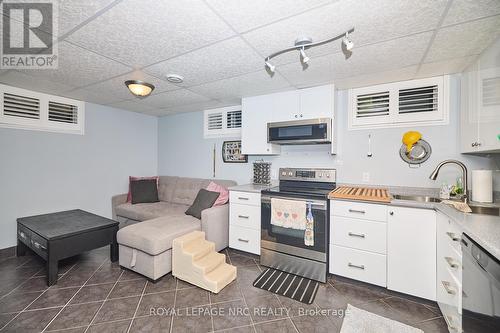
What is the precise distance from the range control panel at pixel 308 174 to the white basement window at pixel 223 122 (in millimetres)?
1115

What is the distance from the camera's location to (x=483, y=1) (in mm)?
1228

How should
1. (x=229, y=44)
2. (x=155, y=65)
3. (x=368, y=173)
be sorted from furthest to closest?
(x=368, y=173), (x=155, y=65), (x=229, y=44)

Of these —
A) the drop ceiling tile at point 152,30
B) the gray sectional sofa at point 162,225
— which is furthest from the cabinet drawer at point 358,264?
the drop ceiling tile at point 152,30

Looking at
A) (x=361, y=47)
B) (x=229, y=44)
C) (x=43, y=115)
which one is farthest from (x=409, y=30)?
(x=43, y=115)

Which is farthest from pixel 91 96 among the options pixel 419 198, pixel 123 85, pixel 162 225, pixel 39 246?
pixel 419 198

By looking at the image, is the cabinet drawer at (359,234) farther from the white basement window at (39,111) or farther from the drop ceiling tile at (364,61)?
the white basement window at (39,111)

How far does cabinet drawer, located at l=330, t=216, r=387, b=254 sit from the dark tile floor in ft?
1.44

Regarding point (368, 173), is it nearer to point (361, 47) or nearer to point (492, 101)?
point (492, 101)

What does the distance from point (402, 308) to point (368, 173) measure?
4.63ft

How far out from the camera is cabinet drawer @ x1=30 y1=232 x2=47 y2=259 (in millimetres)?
2164

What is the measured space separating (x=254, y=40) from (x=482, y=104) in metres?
1.96

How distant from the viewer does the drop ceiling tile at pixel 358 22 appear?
1.28 meters

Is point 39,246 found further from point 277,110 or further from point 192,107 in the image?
point 277,110
